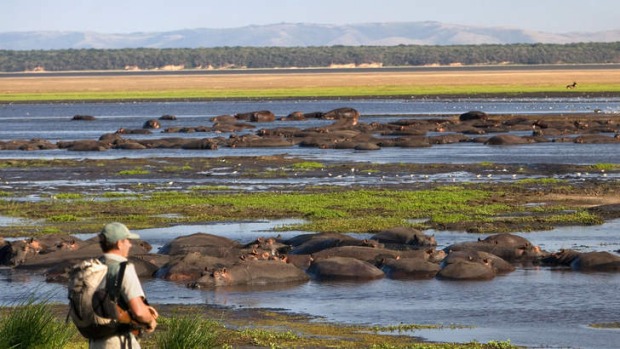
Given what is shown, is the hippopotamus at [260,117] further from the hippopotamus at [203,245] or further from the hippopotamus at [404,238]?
the hippopotamus at [203,245]

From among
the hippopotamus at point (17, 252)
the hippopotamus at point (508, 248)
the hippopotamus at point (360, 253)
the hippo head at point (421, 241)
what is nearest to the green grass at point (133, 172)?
the hippopotamus at point (17, 252)

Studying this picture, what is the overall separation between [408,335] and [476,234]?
8667 mm

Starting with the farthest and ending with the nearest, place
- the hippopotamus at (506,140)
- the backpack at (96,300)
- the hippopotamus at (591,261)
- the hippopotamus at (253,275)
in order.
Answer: the hippopotamus at (506,140)
the hippopotamus at (591,261)
the hippopotamus at (253,275)
the backpack at (96,300)

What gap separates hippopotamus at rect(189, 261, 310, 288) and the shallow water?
244 mm

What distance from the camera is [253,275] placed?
19.8 m

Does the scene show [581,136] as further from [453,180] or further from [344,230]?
[344,230]

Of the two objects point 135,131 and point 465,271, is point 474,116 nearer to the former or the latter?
point 135,131

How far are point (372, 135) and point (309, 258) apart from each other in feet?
109

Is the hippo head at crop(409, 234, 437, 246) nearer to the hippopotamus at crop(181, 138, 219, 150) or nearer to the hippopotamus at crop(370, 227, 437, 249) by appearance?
the hippopotamus at crop(370, 227, 437, 249)

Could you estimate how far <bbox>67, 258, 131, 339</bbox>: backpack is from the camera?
953cm

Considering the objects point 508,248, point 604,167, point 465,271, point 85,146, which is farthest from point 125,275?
point 85,146

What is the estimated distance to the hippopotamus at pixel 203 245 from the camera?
2139 cm

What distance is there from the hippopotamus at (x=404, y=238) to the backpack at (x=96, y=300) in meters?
12.9

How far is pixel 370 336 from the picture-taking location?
15.7 meters
